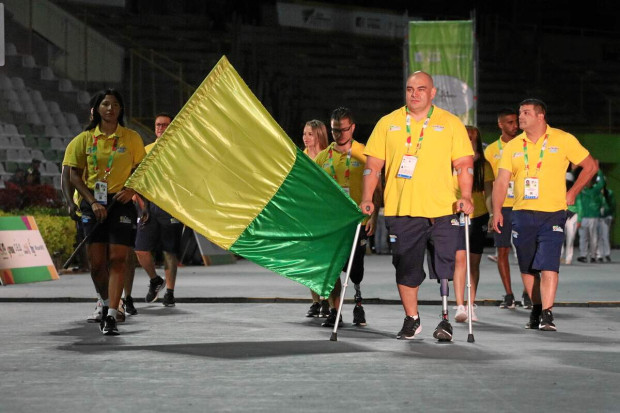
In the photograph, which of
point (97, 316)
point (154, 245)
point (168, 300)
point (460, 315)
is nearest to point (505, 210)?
point (460, 315)

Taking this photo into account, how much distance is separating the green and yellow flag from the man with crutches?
42 centimetres

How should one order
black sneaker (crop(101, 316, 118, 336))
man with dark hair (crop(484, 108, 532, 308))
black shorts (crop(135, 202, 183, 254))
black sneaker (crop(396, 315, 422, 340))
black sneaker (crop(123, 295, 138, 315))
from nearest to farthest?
black sneaker (crop(396, 315, 422, 340)) < black sneaker (crop(101, 316, 118, 336)) < black sneaker (crop(123, 295, 138, 315)) < man with dark hair (crop(484, 108, 532, 308)) < black shorts (crop(135, 202, 183, 254))

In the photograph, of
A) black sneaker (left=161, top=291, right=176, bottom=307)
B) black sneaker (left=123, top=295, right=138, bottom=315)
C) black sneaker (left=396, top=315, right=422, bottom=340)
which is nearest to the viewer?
black sneaker (left=396, top=315, right=422, bottom=340)

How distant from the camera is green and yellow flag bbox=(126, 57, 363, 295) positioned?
9.77 m

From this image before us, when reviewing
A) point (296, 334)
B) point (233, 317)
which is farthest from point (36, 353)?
point (233, 317)

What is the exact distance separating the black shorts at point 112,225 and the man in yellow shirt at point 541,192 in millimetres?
3286

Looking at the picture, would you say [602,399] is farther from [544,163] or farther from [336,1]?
[336,1]

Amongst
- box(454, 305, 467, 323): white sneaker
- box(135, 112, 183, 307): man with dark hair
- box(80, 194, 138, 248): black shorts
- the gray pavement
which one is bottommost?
the gray pavement

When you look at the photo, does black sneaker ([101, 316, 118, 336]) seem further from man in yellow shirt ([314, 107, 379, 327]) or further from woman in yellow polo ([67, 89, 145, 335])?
man in yellow shirt ([314, 107, 379, 327])

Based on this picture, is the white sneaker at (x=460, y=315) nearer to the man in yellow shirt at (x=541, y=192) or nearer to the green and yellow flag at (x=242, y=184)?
the man in yellow shirt at (x=541, y=192)

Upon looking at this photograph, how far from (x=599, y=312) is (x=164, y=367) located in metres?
6.11

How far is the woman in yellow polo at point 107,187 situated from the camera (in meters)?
Result: 10.6

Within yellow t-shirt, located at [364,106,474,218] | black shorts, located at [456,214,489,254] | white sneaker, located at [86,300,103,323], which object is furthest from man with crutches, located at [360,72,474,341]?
white sneaker, located at [86,300,103,323]

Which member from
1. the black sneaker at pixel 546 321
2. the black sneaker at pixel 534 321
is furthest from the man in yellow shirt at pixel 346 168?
the black sneaker at pixel 546 321
